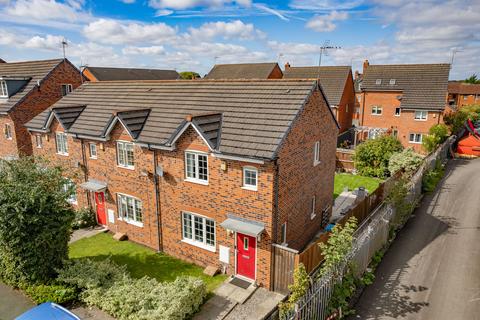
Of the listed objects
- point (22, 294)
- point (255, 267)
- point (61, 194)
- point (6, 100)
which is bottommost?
point (22, 294)

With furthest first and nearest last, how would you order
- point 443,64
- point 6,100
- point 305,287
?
point 443,64 < point 6,100 < point 305,287

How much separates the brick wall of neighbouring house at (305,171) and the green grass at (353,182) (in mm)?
7332

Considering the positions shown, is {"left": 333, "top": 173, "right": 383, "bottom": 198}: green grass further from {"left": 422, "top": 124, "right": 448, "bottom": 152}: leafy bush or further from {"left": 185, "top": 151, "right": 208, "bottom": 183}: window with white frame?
{"left": 185, "top": 151, "right": 208, "bottom": 183}: window with white frame

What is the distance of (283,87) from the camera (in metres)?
15.5

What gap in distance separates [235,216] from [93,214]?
11350 millimetres

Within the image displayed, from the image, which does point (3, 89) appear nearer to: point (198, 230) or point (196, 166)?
point (196, 166)

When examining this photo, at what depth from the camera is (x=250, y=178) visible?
43.8 ft

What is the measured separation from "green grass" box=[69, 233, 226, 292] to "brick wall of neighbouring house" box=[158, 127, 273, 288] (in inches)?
21.8

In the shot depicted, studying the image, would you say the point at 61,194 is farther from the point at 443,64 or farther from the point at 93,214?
the point at 443,64

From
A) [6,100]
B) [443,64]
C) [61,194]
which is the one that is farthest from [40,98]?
[443,64]

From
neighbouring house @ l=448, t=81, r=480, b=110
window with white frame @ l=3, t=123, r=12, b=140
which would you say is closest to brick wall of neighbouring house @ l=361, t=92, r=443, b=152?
window with white frame @ l=3, t=123, r=12, b=140

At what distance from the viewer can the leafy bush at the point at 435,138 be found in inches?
1183

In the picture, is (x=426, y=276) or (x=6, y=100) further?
(x=6, y=100)

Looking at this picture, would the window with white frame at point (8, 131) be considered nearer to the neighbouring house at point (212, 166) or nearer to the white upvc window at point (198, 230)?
the neighbouring house at point (212, 166)
